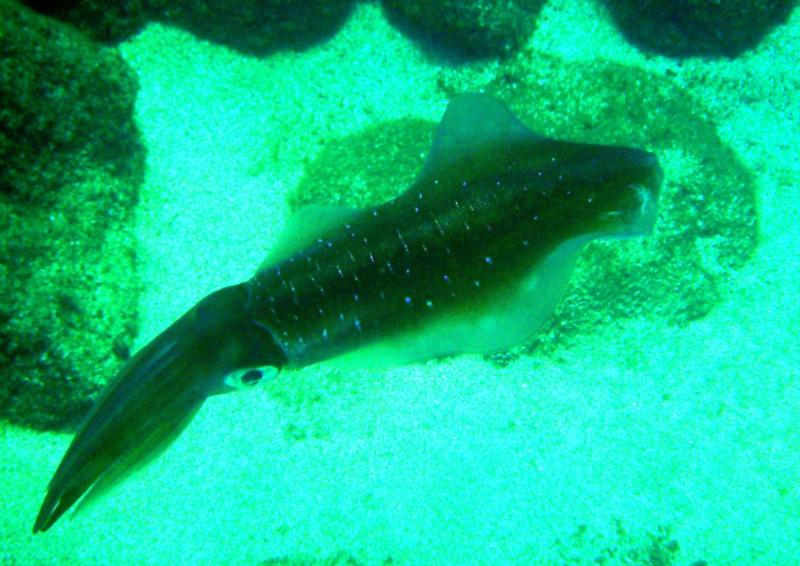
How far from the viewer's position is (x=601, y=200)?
2410mm

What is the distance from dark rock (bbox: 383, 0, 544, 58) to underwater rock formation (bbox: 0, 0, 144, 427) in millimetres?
3537

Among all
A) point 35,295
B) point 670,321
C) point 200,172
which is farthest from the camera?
point 200,172

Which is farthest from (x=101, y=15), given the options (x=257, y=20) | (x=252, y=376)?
(x=252, y=376)

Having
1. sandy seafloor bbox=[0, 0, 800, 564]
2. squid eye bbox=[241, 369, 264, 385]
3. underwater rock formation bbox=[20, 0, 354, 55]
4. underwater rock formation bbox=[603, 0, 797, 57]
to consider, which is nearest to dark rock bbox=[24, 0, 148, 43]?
underwater rock formation bbox=[20, 0, 354, 55]

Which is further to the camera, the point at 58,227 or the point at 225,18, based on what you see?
the point at 225,18

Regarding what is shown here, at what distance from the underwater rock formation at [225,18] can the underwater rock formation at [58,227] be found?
23.0 inches

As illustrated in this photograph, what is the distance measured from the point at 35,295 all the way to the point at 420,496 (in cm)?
362

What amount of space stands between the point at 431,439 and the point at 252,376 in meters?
2.42

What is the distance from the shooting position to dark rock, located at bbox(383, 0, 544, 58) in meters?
5.70

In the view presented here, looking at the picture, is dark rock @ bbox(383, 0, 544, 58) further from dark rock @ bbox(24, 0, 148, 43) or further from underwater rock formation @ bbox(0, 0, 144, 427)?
underwater rock formation @ bbox(0, 0, 144, 427)

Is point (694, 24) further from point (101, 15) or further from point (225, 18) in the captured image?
point (101, 15)

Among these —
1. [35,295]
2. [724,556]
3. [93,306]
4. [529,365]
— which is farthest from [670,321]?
[35,295]

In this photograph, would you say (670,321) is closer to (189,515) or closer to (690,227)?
(690,227)

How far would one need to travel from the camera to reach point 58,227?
4.38 m
